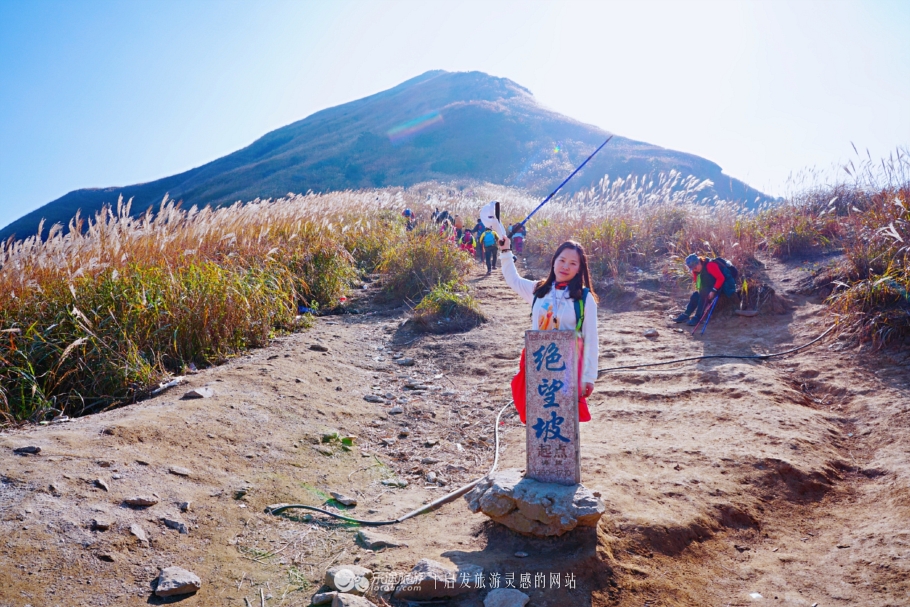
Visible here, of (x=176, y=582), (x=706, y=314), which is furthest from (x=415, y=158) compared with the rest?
(x=176, y=582)

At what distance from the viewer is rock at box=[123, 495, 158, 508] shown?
112 inches

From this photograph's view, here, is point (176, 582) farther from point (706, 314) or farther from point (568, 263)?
point (706, 314)

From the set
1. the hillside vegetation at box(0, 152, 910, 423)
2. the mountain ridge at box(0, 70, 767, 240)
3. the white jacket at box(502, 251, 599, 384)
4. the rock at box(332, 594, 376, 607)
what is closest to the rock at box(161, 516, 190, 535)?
the rock at box(332, 594, 376, 607)

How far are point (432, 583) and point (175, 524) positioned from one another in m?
1.42

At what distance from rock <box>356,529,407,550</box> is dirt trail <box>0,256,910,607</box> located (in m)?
0.07

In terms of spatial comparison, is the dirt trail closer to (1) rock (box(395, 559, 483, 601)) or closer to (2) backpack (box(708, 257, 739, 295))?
(1) rock (box(395, 559, 483, 601))

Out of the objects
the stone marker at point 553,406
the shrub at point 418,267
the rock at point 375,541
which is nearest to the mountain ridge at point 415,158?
the shrub at point 418,267

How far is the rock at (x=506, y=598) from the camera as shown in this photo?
92.0 inches

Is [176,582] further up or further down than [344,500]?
further up

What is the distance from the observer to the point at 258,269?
649 centimetres

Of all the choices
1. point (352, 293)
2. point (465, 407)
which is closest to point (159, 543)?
point (465, 407)

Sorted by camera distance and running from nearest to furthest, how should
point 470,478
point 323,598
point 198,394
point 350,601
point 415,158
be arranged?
point 350,601 < point 323,598 < point 470,478 < point 198,394 < point 415,158

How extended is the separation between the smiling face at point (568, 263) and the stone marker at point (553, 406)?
1.30 ft

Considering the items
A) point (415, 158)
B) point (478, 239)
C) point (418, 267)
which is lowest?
point (418, 267)
